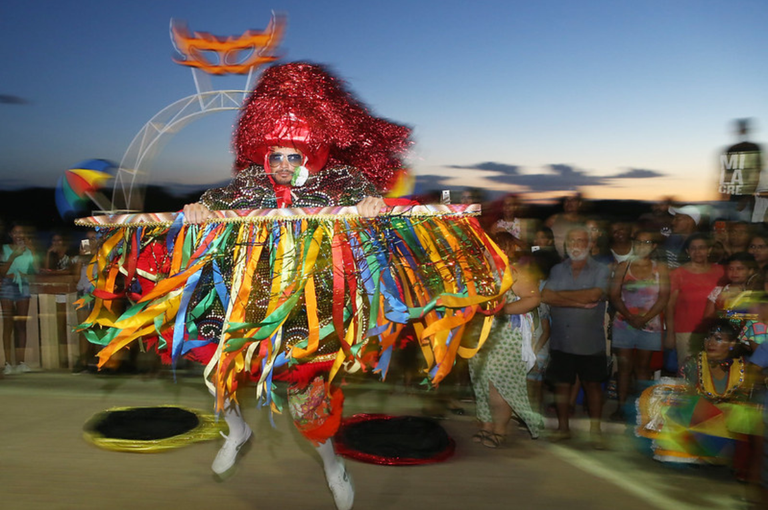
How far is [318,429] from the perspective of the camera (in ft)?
8.00

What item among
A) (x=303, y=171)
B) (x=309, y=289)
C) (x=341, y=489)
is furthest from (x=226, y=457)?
(x=303, y=171)

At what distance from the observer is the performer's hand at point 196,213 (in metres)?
2.33

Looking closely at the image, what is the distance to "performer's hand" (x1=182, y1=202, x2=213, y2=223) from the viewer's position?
91.9 inches

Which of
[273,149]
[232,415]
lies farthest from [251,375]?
[273,149]

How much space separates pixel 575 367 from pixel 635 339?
0.48 m

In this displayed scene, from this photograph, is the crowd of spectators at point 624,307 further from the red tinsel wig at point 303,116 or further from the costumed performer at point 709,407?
the red tinsel wig at point 303,116

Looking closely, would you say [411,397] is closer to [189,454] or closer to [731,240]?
[189,454]

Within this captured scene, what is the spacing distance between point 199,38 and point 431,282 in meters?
1.81

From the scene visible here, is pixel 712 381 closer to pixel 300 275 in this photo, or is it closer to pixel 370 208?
pixel 370 208

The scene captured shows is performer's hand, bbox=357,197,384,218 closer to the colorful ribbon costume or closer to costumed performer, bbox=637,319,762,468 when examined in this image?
the colorful ribbon costume

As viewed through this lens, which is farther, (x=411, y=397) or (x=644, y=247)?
(x=411, y=397)

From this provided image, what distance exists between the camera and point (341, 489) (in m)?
2.50

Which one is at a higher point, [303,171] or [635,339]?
[303,171]

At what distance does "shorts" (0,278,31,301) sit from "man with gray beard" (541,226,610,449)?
463 cm
